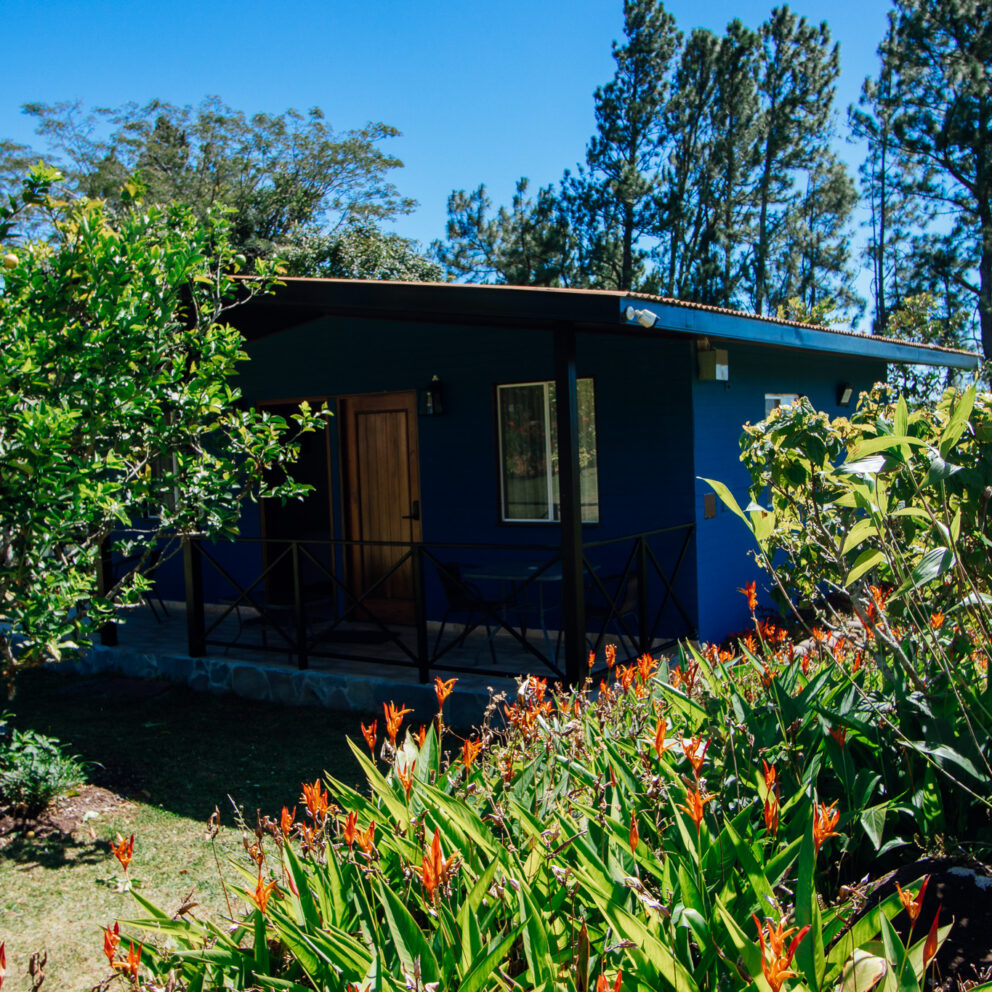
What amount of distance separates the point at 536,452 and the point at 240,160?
22143 millimetres

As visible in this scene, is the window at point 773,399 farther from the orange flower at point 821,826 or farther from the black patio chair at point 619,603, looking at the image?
the orange flower at point 821,826

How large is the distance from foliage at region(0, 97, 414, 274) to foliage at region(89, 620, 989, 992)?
78.8ft

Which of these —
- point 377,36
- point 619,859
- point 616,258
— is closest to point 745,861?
point 619,859

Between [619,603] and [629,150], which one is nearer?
[619,603]

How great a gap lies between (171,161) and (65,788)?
84.4 feet

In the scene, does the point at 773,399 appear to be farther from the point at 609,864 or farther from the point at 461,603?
the point at 609,864

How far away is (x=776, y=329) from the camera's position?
22.2 feet

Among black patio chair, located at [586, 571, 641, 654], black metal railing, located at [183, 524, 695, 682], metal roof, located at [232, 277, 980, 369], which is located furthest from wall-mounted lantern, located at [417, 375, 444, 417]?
black patio chair, located at [586, 571, 641, 654]

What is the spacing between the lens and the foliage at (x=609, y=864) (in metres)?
1.54

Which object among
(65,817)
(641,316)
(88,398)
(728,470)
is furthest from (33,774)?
(728,470)

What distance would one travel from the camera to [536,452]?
7555 mm

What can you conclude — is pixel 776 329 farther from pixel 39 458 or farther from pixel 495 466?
pixel 39 458

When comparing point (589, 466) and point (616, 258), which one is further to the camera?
point (616, 258)

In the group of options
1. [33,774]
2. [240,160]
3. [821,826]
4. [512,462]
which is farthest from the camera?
[240,160]
